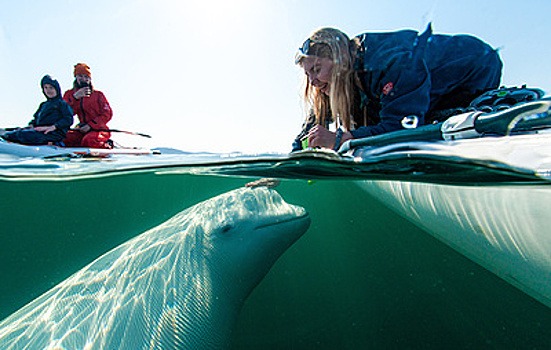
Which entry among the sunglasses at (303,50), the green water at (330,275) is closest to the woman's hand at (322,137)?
the sunglasses at (303,50)

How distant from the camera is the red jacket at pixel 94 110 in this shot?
884 cm

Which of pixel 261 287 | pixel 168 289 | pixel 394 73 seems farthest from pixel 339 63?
pixel 261 287

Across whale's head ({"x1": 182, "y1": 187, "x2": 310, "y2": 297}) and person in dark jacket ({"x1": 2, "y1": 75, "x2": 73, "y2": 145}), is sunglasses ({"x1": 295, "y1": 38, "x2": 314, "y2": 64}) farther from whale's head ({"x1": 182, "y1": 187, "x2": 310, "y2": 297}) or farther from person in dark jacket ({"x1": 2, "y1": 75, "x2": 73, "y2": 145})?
person in dark jacket ({"x1": 2, "y1": 75, "x2": 73, "y2": 145})

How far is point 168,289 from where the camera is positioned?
10.4 ft

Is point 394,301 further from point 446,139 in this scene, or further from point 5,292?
point 5,292

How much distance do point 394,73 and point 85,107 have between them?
9009 mm

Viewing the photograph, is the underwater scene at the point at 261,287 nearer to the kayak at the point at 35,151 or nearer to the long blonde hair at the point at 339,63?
the kayak at the point at 35,151

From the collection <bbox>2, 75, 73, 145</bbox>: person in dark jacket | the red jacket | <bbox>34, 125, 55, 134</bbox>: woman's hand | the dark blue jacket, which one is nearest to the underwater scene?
<bbox>2, 75, 73, 145</bbox>: person in dark jacket

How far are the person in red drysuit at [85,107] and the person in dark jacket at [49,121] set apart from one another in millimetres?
406

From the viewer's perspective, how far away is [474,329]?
5.32 metres

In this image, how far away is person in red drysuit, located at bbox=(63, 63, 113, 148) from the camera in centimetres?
850

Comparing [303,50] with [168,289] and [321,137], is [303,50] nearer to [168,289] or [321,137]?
[321,137]

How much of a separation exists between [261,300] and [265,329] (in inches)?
71.7

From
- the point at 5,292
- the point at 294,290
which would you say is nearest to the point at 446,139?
the point at 294,290
